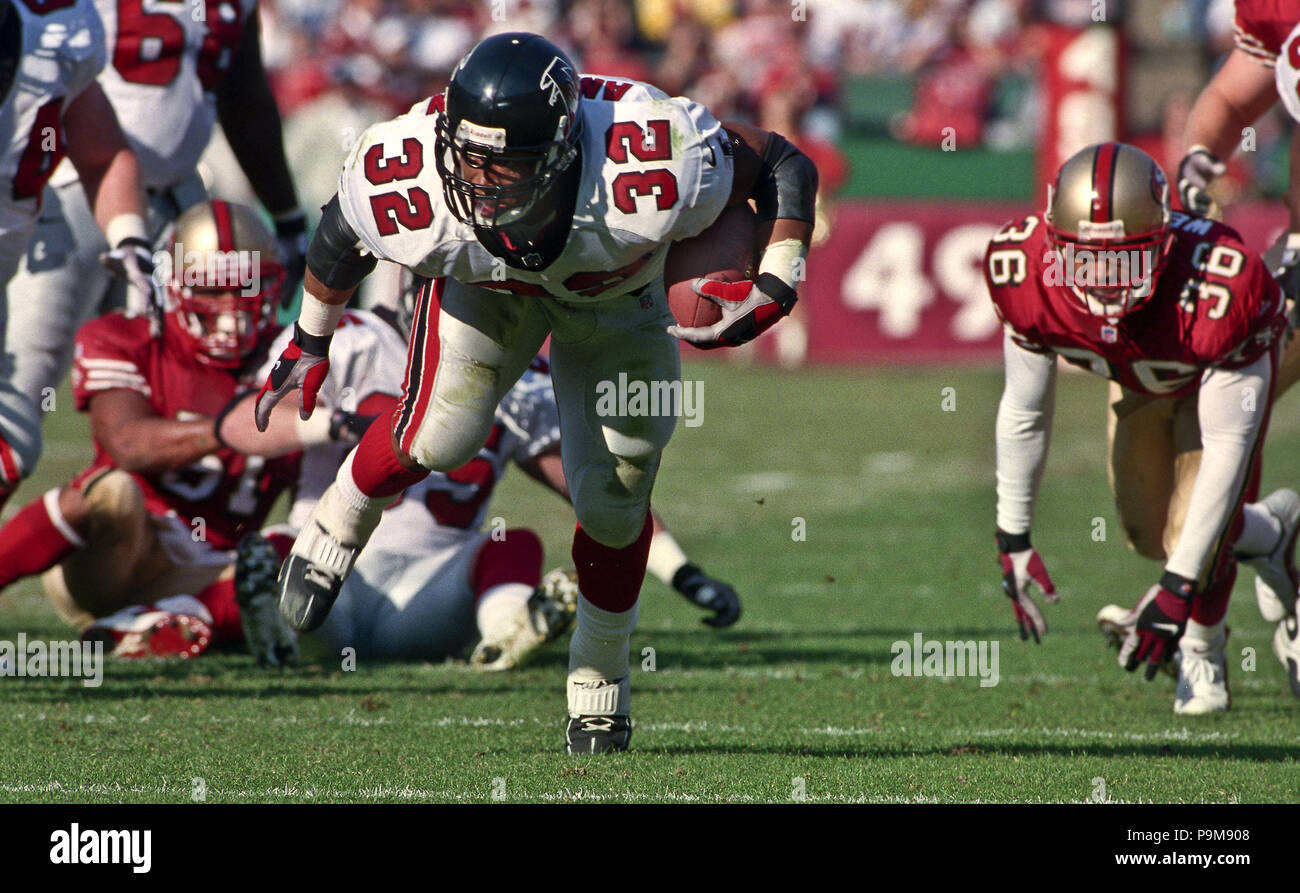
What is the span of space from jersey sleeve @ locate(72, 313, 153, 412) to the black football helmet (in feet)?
6.68

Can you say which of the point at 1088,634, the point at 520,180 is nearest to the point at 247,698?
the point at 520,180

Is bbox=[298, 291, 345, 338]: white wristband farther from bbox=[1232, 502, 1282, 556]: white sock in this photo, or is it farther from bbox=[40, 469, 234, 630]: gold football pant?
bbox=[1232, 502, 1282, 556]: white sock

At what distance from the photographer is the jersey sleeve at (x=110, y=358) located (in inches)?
197

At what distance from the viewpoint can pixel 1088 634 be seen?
5664mm

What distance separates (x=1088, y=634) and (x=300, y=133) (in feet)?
33.3

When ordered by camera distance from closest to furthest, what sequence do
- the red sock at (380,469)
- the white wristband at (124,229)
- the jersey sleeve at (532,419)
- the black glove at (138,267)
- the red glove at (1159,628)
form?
the red sock at (380,469) < the red glove at (1159,628) < the black glove at (138,267) < the white wristband at (124,229) < the jersey sleeve at (532,419)

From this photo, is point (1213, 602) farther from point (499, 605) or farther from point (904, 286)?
point (904, 286)

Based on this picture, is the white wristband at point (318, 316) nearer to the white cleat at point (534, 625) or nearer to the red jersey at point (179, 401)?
the white cleat at point (534, 625)

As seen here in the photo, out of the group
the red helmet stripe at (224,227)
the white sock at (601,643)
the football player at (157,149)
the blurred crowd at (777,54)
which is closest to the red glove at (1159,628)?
the white sock at (601,643)

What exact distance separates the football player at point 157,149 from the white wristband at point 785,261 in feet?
7.78

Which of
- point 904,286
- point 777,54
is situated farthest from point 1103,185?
point 777,54

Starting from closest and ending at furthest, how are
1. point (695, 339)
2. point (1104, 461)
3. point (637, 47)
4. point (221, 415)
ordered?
1. point (695, 339)
2. point (221, 415)
3. point (1104, 461)
4. point (637, 47)

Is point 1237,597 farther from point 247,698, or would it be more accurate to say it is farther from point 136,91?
point 136,91

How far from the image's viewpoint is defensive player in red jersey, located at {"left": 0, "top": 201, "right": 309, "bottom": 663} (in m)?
4.79
